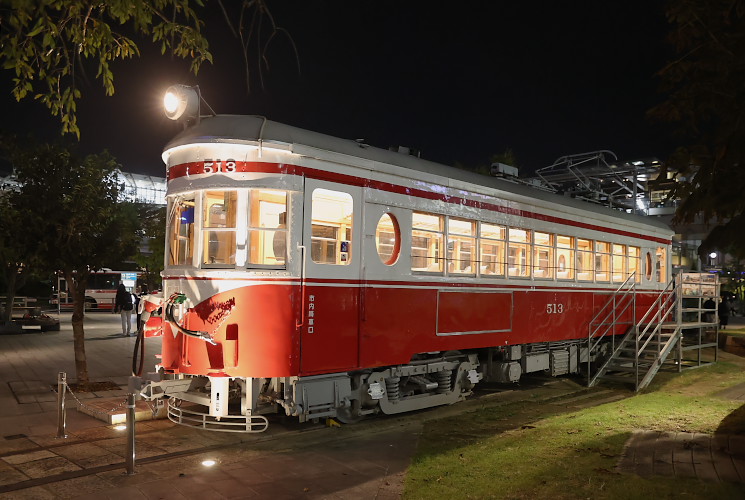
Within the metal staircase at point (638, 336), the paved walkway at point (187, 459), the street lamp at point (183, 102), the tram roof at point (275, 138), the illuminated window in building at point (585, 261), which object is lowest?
the paved walkway at point (187, 459)

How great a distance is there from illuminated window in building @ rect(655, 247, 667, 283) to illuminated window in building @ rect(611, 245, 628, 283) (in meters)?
1.90

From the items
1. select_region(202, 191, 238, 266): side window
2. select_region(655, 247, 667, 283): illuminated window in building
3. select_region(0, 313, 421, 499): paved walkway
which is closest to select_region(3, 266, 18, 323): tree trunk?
select_region(0, 313, 421, 499): paved walkway

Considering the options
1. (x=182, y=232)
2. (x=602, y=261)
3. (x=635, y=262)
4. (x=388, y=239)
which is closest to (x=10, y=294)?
(x=182, y=232)

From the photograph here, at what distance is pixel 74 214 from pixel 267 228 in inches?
201

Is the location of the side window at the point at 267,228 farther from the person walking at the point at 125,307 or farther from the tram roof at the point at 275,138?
the person walking at the point at 125,307

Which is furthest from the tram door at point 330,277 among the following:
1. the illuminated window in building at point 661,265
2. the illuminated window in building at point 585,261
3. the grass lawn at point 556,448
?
the illuminated window in building at point 661,265

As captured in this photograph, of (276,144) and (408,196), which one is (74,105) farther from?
(408,196)

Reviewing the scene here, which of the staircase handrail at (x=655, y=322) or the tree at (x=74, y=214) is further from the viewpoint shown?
the staircase handrail at (x=655, y=322)

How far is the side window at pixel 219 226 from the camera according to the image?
783cm

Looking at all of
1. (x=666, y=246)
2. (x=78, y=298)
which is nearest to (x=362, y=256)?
(x=78, y=298)

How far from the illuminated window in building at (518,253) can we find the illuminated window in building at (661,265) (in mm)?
6152

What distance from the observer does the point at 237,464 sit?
6.95m

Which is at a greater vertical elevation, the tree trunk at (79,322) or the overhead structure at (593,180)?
the overhead structure at (593,180)

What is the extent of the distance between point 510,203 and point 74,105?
7.62 metres
